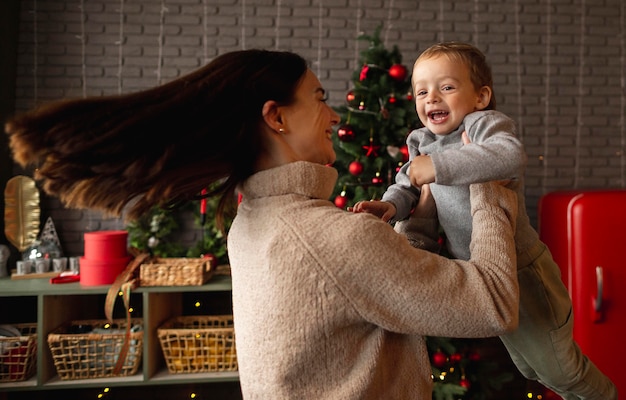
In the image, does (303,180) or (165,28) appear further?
(165,28)

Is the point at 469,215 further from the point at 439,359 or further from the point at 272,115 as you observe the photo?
the point at 439,359

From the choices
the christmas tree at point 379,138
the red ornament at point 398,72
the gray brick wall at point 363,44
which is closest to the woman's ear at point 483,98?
the christmas tree at point 379,138

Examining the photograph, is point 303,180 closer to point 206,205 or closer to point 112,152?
point 112,152

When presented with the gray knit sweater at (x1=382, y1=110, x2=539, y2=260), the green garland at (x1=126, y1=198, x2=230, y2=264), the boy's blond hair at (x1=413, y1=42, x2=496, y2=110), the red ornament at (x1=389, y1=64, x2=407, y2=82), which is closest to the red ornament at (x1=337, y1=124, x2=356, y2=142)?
the red ornament at (x1=389, y1=64, x2=407, y2=82)

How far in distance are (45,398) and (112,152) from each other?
3313mm

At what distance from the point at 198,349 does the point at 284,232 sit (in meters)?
2.27

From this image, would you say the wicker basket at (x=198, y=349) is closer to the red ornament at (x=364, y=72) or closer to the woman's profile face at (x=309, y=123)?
the red ornament at (x=364, y=72)

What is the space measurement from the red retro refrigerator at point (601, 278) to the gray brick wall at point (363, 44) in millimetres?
1044

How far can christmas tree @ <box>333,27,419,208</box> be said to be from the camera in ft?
8.95

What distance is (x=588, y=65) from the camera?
3.88m

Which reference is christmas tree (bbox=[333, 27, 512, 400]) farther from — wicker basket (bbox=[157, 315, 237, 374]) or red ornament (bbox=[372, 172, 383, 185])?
wicker basket (bbox=[157, 315, 237, 374])

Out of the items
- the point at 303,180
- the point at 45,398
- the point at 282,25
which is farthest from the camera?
the point at 282,25

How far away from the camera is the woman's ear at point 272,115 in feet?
3.24

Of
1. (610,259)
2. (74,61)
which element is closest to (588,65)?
(610,259)
